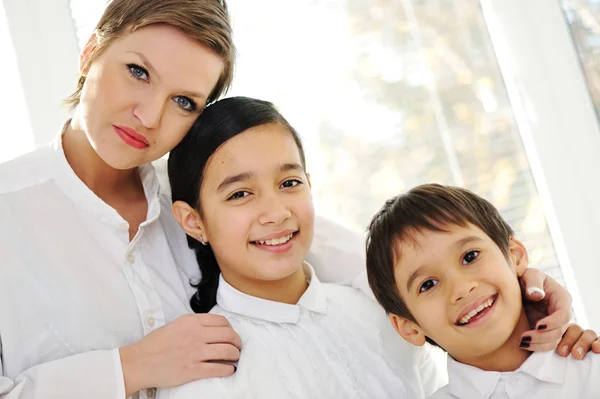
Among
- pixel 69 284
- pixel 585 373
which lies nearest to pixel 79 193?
pixel 69 284

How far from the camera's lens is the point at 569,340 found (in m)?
1.28

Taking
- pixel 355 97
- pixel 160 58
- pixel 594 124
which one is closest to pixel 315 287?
pixel 160 58

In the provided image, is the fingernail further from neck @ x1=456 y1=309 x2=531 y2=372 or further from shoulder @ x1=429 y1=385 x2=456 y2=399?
shoulder @ x1=429 y1=385 x2=456 y2=399

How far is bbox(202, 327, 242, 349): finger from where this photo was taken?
134 cm

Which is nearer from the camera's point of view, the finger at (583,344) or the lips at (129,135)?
the finger at (583,344)

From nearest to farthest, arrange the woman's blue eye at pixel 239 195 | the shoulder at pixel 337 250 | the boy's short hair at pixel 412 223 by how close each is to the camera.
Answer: the boy's short hair at pixel 412 223
the woman's blue eye at pixel 239 195
the shoulder at pixel 337 250

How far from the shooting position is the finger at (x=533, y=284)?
1313 mm

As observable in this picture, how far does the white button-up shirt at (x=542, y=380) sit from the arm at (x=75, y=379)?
0.66 m

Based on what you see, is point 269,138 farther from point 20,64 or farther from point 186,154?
point 20,64

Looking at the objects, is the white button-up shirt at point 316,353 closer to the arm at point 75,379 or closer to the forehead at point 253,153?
the arm at point 75,379

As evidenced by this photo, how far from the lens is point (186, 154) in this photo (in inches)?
59.8

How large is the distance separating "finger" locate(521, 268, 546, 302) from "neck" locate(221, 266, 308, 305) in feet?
1.56

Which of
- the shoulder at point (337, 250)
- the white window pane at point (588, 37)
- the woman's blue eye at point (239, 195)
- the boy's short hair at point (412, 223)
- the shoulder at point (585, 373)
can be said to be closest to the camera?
the shoulder at point (585, 373)

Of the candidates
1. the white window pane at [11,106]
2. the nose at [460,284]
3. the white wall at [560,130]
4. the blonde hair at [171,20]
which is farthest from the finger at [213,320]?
the white wall at [560,130]
